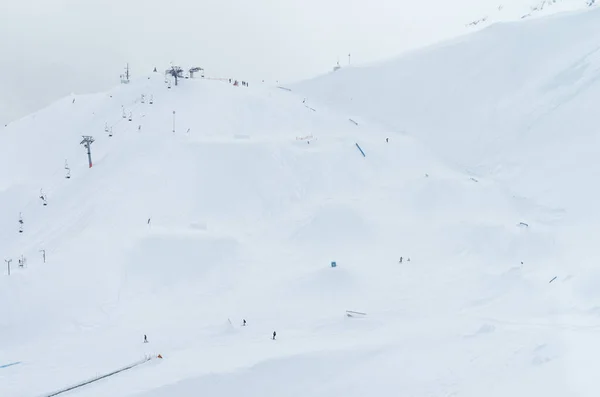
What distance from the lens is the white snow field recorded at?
19.8 meters

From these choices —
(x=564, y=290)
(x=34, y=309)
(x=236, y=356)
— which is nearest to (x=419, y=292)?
(x=564, y=290)

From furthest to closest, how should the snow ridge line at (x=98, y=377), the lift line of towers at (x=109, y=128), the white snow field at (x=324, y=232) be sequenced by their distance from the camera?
the lift line of towers at (x=109, y=128), the white snow field at (x=324, y=232), the snow ridge line at (x=98, y=377)

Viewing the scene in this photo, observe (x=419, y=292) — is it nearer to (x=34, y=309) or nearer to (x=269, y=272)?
(x=269, y=272)

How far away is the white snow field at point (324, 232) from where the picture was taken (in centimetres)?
1975

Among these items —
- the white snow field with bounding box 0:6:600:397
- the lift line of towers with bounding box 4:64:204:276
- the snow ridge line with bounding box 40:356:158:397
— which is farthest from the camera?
the lift line of towers with bounding box 4:64:204:276

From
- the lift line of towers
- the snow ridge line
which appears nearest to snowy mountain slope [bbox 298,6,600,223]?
the lift line of towers

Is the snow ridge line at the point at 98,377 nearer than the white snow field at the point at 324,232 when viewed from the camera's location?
Yes

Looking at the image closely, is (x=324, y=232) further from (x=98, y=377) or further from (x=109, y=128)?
(x=109, y=128)

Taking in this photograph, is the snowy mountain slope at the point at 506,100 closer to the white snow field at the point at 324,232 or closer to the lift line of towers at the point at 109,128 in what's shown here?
the white snow field at the point at 324,232

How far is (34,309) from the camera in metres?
24.1

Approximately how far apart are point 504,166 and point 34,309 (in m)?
33.6

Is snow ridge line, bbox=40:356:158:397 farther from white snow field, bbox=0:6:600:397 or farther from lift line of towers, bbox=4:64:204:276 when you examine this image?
lift line of towers, bbox=4:64:204:276

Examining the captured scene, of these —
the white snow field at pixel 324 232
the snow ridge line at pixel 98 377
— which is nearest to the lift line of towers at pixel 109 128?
the white snow field at pixel 324 232

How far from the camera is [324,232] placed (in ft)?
102
